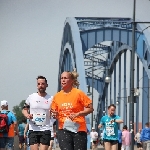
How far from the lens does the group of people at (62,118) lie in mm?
12141

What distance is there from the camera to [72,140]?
39.8 feet

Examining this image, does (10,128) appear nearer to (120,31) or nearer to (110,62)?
(120,31)

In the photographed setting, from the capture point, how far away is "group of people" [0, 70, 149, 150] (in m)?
12.1

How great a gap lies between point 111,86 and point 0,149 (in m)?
54.5

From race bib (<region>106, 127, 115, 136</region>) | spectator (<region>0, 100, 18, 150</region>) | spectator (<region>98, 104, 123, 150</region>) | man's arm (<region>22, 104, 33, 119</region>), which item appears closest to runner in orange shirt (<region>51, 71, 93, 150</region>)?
man's arm (<region>22, 104, 33, 119</region>)

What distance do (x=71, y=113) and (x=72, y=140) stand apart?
42 cm

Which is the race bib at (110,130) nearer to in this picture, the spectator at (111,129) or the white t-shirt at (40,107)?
the spectator at (111,129)

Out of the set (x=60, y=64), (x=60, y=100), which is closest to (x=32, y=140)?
(x=60, y=100)

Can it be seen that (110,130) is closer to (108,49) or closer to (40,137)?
(40,137)

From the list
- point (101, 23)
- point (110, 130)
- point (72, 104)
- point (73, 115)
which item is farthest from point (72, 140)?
point (101, 23)

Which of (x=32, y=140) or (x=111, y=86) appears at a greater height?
(x=111, y=86)

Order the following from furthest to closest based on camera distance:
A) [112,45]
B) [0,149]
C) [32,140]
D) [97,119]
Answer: [97,119]
[112,45]
[0,149]
[32,140]

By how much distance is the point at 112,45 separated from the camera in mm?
63406

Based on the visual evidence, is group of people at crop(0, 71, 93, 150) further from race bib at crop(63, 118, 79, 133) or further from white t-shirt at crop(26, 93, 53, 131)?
white t-shirt at crop(26, 93, 53, 131)
